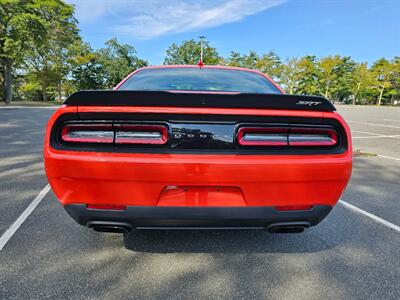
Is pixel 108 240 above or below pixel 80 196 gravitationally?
below

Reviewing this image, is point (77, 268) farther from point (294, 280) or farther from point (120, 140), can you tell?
point (294, 280)

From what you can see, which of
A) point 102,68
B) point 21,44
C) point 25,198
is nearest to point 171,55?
point 102,68

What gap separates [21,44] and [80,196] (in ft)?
103

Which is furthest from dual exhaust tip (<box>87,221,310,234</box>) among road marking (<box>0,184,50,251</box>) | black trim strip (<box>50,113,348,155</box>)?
road marking (<box>0,184,50,251</box>)

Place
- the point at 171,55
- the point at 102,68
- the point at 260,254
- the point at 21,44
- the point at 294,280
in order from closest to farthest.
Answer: the point at 294,280
the point at 260,254
the point at 21,44
the point at 102,68
the point at 171,55

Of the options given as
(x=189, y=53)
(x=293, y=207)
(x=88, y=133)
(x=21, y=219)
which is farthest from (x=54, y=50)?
(x=293, y=207)

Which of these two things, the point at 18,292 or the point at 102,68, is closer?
the point at 18,292

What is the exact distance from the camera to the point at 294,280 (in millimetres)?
1869

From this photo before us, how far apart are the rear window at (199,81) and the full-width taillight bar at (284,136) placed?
967mm

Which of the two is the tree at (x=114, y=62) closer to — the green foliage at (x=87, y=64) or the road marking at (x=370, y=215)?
the green foliage at (x=87, y=64)

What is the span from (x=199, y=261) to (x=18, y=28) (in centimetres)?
3122

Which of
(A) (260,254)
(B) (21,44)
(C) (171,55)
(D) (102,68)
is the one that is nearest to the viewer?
(A) (260,254)

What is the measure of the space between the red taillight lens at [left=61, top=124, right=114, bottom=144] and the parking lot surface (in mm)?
944

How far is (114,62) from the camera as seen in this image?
47.6 m
